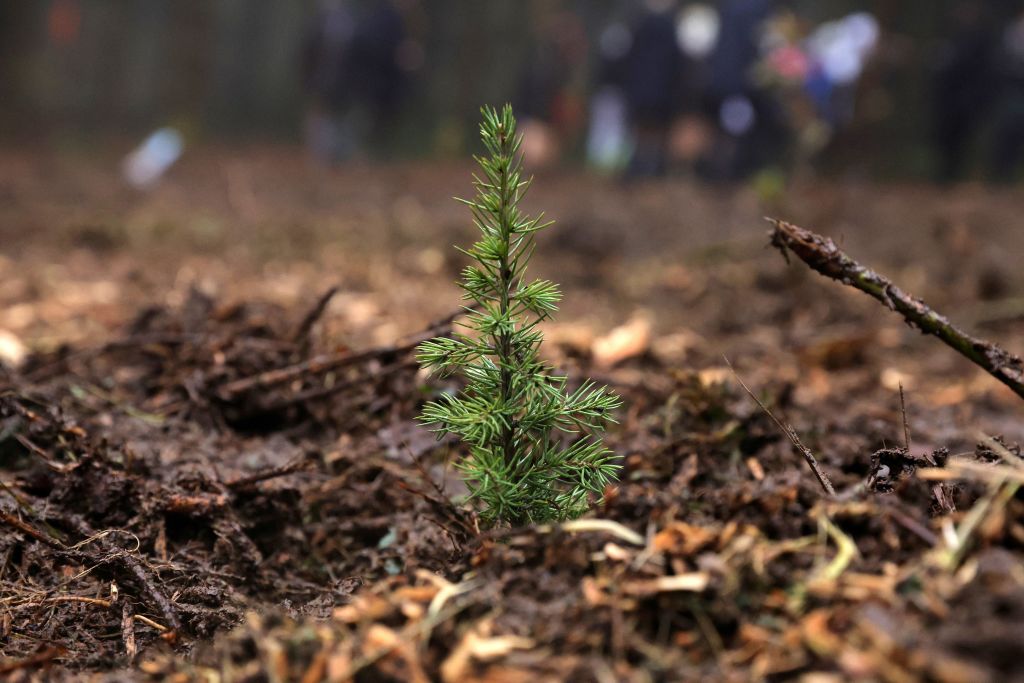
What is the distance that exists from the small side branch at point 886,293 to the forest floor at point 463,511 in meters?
0.15

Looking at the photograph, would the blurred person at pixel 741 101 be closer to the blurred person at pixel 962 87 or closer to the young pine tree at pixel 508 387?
the blurred person at pixel 962 87

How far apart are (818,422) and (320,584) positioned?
1.49 metres

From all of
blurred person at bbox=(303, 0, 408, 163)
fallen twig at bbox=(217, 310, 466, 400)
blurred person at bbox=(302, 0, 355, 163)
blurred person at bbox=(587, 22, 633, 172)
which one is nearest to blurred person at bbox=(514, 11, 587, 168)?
blurred person at bbox=(587, 22, 633, 172)

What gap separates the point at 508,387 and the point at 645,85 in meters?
12.1

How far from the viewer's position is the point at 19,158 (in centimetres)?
1313

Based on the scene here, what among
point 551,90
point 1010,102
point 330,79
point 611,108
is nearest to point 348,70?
point 330,79

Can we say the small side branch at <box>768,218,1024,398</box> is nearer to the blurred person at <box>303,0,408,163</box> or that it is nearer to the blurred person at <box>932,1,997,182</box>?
the blurred person at <box>932,1,997,182</box>

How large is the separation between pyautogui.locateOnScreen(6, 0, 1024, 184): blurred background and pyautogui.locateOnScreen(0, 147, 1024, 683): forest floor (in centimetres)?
725

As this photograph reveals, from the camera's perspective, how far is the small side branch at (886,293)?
6.21 ft

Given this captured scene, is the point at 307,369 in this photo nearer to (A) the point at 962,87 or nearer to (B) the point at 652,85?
(B) the point at 652,85

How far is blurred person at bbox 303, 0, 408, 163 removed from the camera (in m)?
14.6

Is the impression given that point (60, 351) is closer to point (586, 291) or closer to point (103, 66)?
point (586, 291)

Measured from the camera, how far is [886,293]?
6.30 ft

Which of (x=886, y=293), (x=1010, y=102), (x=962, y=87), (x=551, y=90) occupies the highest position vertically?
(x=551, y=90)
